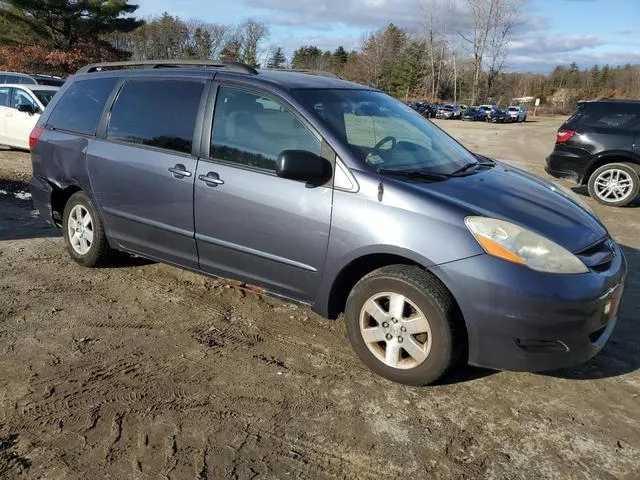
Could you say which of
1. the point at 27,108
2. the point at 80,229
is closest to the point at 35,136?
the point at 80,229

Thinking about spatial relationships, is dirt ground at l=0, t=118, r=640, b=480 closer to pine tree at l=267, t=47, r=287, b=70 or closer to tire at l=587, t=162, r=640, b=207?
tire at l=587, t=162, r=640, b=207

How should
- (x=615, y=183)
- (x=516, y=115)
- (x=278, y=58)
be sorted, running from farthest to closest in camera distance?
(x=278, y=58) → (x=516, y=115) → (x=615, y=183)

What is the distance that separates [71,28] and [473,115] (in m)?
36.8

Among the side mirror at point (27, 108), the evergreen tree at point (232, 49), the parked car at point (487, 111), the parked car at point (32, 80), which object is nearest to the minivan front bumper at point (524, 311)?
the side mirror at point (27, 108)

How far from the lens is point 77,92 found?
5.20 m

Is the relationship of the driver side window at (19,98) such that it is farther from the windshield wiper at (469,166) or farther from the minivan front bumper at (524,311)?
the minivan front bumper at (524,311)

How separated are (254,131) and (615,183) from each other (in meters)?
7.79

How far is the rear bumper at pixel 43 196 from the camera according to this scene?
5.34 m

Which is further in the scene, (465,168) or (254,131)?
(465,168)

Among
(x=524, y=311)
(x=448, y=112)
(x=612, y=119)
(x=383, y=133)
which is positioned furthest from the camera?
(x=448, y=112)

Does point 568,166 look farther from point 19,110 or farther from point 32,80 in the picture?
point 32,80

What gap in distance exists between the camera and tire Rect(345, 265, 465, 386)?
3.19 metres

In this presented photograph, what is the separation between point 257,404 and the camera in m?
3.17

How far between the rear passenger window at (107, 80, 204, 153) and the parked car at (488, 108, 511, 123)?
5290 cm
